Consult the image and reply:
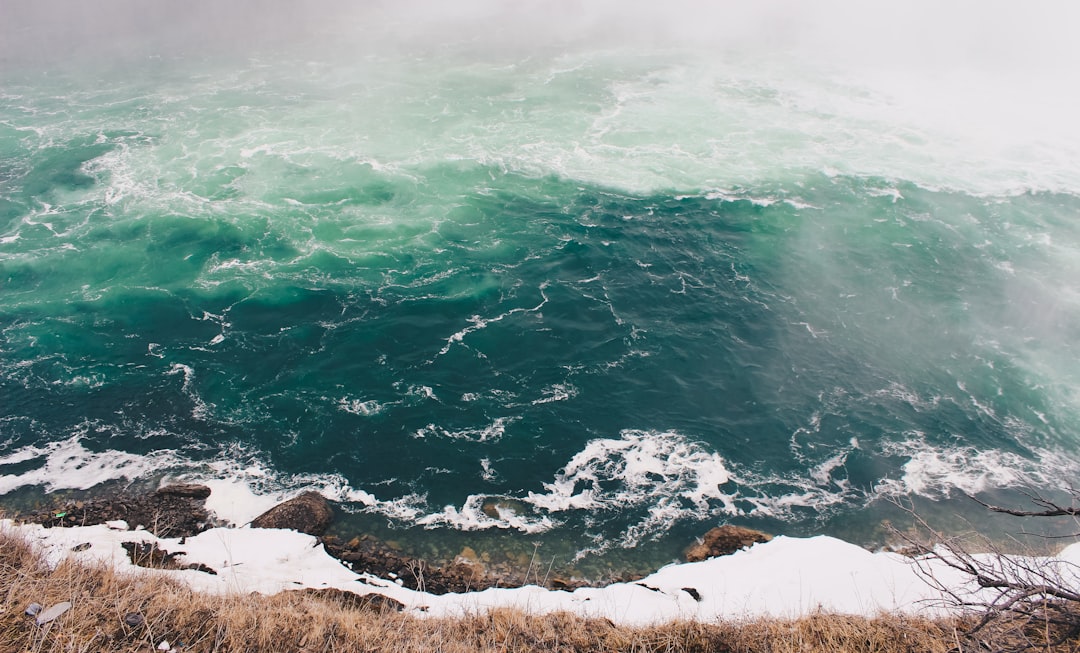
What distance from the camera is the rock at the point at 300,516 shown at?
106 feet

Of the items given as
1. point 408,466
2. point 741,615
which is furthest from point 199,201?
point 741,615

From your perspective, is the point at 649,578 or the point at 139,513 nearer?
the point at 649,578

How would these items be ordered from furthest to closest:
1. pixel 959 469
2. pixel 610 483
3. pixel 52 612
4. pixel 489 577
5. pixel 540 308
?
pixel 540 308
pixel 959 469
pixel 610 483
pixel 489 577
pixel 52 612

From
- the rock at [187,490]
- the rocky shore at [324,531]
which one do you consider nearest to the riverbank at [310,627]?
the rocky shore at [324,531]

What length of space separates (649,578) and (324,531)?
18055mm

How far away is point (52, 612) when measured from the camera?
16.8m

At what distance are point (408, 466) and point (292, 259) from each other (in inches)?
1031

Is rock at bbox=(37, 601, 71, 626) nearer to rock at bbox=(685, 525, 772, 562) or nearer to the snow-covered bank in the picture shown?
the snow-covered bank

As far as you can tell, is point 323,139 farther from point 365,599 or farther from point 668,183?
point 365,599

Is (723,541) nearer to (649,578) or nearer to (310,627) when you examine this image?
(649,578)

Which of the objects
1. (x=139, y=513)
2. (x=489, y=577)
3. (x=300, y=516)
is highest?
(x=139, y=513)

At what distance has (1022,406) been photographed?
140 ft

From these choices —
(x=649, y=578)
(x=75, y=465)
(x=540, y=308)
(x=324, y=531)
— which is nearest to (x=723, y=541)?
(x=649, y=578)

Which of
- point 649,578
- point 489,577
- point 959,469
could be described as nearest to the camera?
point 649,578
